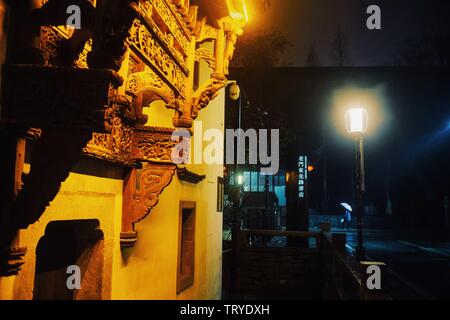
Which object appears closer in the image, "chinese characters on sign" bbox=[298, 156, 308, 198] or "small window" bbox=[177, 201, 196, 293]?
"small window" bbox=[177, 201, 196, 293]

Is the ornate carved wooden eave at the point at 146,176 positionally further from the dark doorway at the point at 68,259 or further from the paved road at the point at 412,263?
the paved road at the point at 412,263

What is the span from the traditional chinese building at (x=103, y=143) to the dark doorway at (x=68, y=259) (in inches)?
0.5

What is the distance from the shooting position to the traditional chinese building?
2.86 meters

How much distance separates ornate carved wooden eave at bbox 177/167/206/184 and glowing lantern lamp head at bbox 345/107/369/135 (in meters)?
5.43

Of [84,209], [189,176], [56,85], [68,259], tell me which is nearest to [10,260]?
[56,85]

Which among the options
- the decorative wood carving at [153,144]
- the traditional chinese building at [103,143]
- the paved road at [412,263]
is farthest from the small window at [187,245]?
the paved road at [412,263]

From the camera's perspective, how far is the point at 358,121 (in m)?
12.6

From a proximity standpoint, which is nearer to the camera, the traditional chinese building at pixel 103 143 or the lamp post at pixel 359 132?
the traditional chinese building at pixel 103 143

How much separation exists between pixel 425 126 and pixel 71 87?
37.8 m

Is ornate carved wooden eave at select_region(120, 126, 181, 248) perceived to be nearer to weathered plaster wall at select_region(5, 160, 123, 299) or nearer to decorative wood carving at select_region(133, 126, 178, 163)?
decorative wood carving at select_region(133, 126, 178, 163)

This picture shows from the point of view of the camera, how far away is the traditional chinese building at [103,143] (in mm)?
2861


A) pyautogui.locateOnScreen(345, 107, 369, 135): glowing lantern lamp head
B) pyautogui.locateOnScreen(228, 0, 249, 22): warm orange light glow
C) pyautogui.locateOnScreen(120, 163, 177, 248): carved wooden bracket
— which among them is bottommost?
pyautogui.locateOnScreen(120, 163, 177, 248): carved wooden bracket

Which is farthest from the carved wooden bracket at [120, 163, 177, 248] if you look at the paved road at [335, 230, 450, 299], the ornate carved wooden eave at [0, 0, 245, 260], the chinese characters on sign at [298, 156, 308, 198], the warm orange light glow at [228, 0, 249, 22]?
the chinese characters on sign at [298, 156, 308, 198]

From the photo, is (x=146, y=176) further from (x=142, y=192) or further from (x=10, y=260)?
(x=10, y=260)
